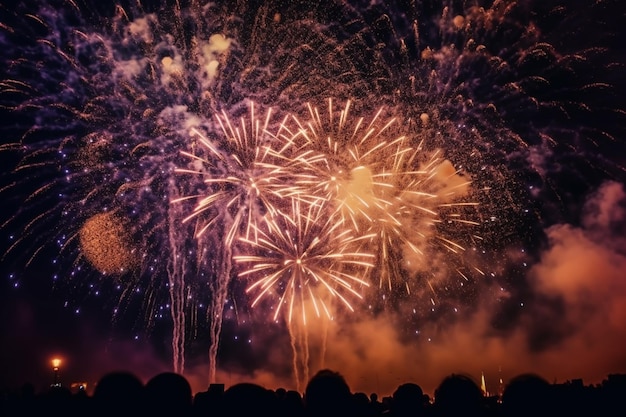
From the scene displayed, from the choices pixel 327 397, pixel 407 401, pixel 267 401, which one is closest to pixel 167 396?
pixel 267 401

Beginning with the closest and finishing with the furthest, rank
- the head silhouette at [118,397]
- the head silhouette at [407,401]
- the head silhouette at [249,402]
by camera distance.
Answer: the head silhouette at [118,397] < the head silhouette at [249,402] < the head silhouette at [407,401]

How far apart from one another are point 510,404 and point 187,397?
3.32 metres

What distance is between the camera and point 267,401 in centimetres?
460

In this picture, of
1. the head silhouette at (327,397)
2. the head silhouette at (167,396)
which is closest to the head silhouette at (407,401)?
the head silhouette at (327,397)

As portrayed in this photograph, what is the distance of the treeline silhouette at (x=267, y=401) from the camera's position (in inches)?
176

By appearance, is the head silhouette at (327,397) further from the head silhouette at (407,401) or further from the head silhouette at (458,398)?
the head silhouette at (458,398)

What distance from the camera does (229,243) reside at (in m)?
19.7

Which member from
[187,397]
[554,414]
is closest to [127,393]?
[187,397]

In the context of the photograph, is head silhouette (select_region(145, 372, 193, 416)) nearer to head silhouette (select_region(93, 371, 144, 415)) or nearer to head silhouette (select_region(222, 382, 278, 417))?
head silhouette (select_region(93, 371, 144, 415))

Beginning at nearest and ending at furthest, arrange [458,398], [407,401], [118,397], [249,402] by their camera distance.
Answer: [118,397]
[249,402]
[458,398]
[407,401]

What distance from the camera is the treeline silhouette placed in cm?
447

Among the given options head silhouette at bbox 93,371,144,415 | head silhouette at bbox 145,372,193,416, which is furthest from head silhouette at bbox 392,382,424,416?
head silhouette at bbox 93,371,144,415

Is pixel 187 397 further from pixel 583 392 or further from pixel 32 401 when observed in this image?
pixel 583 392

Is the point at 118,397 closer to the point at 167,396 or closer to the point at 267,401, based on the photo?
the point at 167,396
